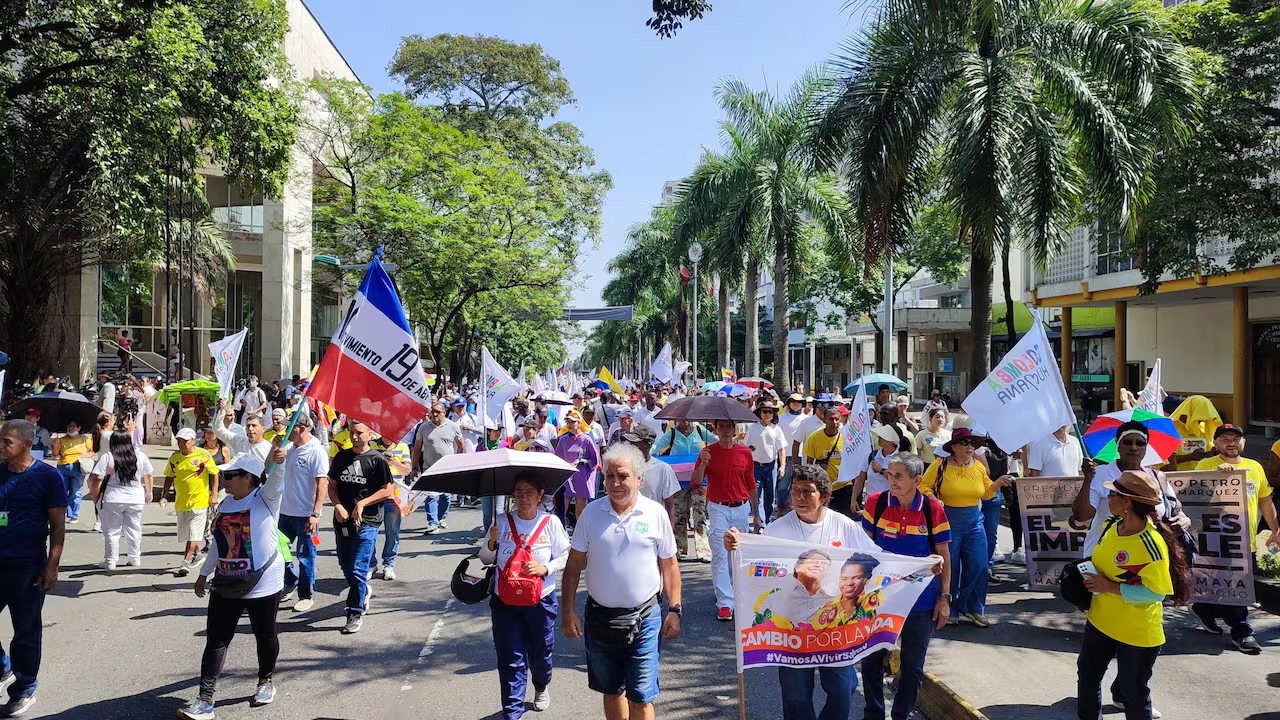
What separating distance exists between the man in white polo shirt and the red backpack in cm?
29

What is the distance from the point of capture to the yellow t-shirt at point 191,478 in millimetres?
9477

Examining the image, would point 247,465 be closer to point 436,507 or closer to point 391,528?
point 391,528

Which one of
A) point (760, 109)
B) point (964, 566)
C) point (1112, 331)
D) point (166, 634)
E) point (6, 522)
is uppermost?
point (760, 109)

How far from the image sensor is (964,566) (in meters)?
7.41

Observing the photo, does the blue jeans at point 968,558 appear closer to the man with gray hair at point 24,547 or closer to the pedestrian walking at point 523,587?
the pedestrian walking at point 523,587

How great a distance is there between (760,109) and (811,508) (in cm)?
2425

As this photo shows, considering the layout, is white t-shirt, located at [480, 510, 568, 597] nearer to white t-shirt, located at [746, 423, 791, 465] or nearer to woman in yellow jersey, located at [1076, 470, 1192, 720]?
woman in yellow jersey, located at [1076, 470, 1192, 720]

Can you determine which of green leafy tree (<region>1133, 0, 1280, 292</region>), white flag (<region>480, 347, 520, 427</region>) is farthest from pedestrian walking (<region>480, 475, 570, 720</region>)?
green leafy tree (<region>1133, 0, 1280, 292</region>)

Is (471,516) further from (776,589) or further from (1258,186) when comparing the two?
(1258,186)

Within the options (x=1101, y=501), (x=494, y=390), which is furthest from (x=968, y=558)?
A: (x=494, y=390)

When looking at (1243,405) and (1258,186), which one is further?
(1243,405)

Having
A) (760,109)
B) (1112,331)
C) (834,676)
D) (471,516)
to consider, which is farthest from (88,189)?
(1112,331)

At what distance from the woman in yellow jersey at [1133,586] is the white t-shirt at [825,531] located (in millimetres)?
1208

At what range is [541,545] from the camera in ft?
17.0
